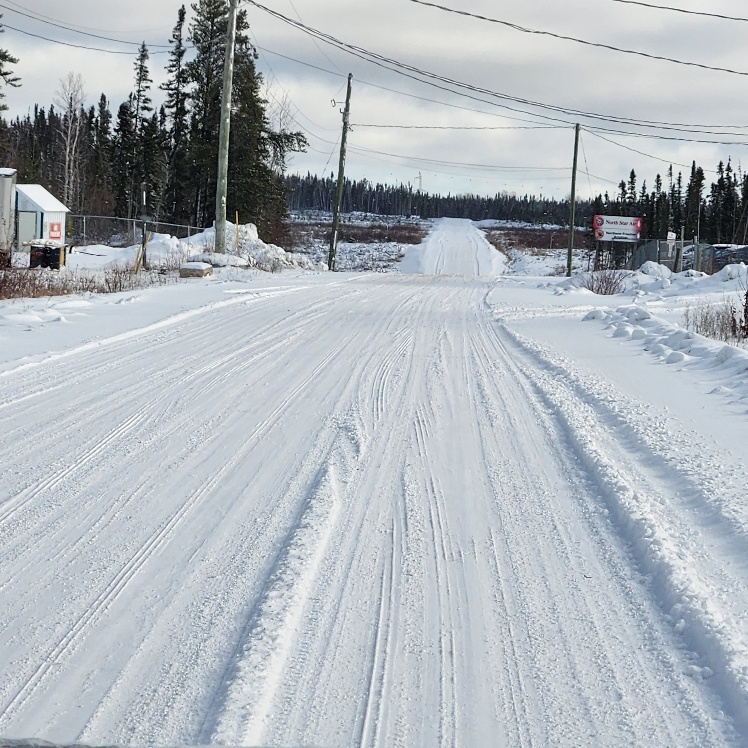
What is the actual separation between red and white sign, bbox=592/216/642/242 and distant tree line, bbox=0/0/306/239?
1751cm

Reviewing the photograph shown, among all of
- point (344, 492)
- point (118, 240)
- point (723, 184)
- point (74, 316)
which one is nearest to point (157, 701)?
point (344, 492)

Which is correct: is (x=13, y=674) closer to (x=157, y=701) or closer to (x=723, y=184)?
(x=157, y=701)

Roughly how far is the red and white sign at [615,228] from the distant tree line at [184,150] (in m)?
17.5

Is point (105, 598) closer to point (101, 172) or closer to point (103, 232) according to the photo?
point (103, 232)

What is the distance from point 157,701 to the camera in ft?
9.32

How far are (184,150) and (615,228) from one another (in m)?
28.4

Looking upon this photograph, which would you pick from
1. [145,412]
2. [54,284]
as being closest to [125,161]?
[54,284]

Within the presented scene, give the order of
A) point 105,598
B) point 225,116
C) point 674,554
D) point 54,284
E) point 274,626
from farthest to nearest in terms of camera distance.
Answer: point 225,116
point 54,284
point 674,554
point 105,598
point 274,626

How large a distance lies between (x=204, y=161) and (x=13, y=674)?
45.7 metres

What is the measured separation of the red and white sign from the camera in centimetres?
4928

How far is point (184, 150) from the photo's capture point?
57.2 m

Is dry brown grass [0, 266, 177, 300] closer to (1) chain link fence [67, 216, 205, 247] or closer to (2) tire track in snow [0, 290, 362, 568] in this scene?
(2) tire track in snow [0, 290, 362, 568]

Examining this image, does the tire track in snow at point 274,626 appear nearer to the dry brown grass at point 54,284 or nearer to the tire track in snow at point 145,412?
the tire track in snow at point 145,412

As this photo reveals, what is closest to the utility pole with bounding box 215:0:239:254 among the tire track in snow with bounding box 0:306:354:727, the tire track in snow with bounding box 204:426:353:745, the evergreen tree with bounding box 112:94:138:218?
the tire track in snow with bounding box 0:306:354:727
